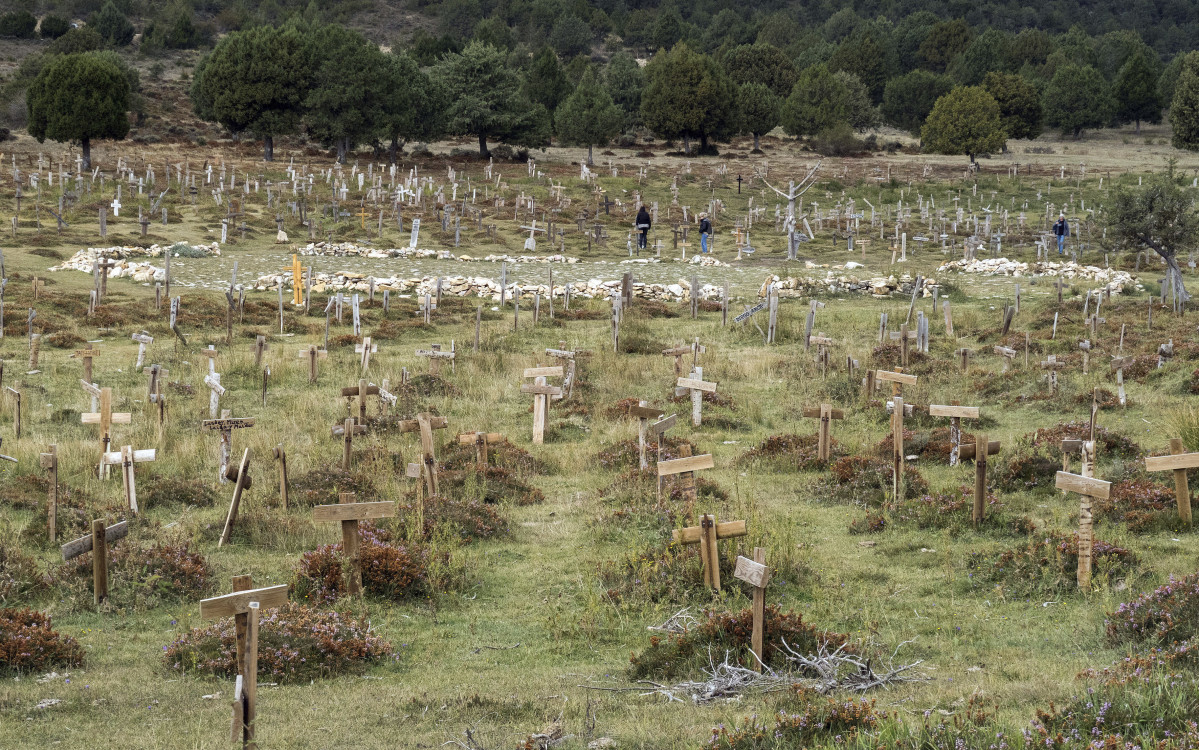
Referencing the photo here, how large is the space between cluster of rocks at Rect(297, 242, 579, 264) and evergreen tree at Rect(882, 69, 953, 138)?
7340 cm

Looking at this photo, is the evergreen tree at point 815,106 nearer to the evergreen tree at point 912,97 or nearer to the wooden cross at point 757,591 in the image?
the evergreen tree at point 912,97

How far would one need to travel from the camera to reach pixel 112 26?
12325 centimetres

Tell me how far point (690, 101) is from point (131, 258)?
53818 millimetres

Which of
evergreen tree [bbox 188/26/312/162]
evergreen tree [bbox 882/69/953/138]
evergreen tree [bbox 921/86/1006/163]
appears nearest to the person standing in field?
evergreen tree [bbox 188/26/312/162]

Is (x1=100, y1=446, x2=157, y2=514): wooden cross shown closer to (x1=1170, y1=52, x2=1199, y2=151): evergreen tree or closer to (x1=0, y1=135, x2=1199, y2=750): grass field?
(x1=0, y1=135, x2=1199, y2=750): grass field

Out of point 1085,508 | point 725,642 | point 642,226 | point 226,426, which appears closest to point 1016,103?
point 642,226

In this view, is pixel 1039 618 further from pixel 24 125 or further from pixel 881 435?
pixel 24 125

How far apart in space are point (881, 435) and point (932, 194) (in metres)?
49.8

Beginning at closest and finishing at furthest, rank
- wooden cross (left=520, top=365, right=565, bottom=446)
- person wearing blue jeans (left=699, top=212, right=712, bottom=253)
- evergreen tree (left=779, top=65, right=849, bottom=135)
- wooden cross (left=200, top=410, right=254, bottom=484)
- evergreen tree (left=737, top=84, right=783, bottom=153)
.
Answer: wooden cross (left=200, top=410, right=254, bottom=484) → wooden cross (left=520, top=365, right=565, bottom=446) → person wearing blue jeans (left=699, top=212, right=712, bottom=253) → evergreen tree (left=737, top=84, right=783, bottom=153) → evergreen tree (left=779, top=65, right=849, bottom=135)

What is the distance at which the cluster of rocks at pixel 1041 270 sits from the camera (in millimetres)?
39000

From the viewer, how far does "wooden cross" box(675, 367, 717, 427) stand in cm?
1884

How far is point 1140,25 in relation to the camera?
7200 inches

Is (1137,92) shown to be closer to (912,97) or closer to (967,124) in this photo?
(912,97)

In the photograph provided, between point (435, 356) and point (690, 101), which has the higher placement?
point (690, 101)
